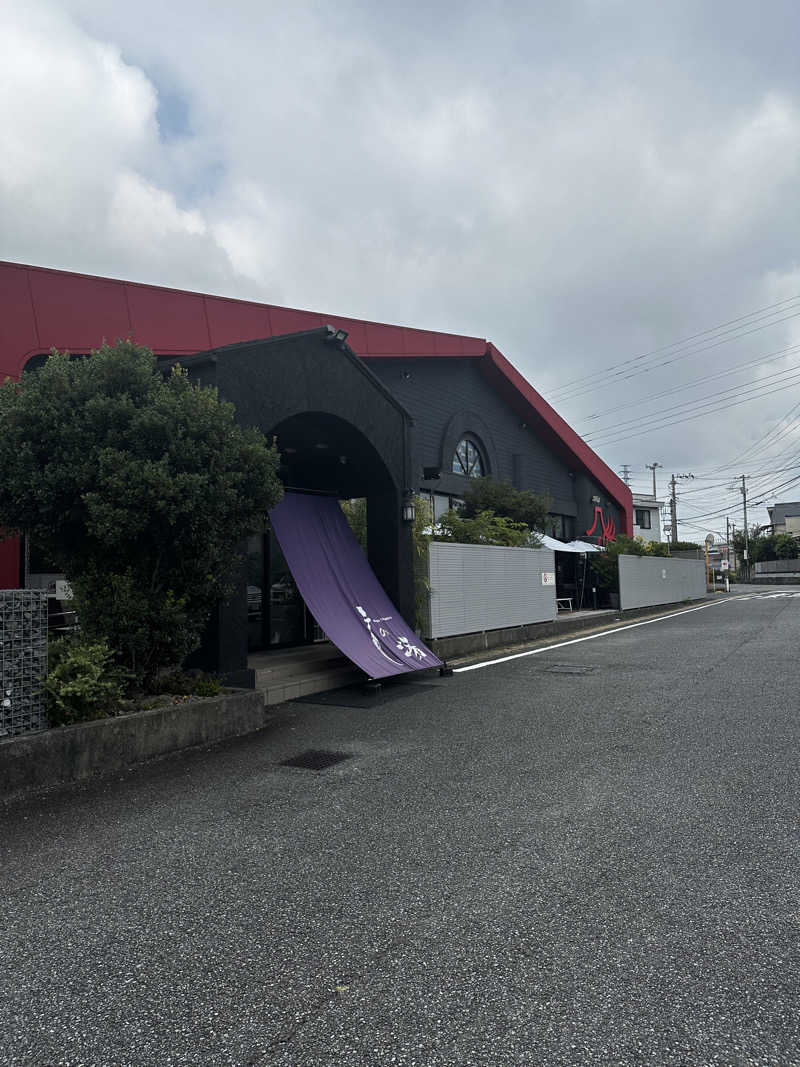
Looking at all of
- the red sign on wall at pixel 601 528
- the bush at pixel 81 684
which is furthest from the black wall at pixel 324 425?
the red sign on wall at pixel 601 528

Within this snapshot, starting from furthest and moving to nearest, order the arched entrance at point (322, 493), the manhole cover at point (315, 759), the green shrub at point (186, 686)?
the arched entrance at point (322, 493), the green shrub at point (186, 686), the manhole cover at point (315, 759)

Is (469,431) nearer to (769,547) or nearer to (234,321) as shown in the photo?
(234,321)

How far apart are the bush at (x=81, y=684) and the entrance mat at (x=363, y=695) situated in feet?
9.25

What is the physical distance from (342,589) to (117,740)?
4448 millimetres

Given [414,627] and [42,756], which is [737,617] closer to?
[414,627]

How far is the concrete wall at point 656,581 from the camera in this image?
22.1m

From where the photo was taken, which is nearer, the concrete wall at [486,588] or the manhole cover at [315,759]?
the manhole cover at [315,759]

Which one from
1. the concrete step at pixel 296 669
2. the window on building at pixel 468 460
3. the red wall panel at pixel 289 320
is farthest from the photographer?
the window on building at pixel 468 460

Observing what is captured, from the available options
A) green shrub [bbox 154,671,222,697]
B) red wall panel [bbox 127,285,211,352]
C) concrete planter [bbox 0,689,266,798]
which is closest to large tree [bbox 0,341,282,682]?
green shrub [bbox 154,671,222,697]

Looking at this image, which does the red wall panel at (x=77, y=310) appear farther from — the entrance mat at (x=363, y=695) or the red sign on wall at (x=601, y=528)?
the red sign on wall at (x=601, y=528)

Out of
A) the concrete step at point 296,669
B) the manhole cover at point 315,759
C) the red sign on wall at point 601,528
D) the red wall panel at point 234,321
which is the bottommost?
the manhole cover at point 315,759

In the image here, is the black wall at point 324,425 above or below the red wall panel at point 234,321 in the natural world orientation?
below

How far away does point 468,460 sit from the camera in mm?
21578

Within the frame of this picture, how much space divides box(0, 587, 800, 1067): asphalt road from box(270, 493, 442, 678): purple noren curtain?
9.24ft
